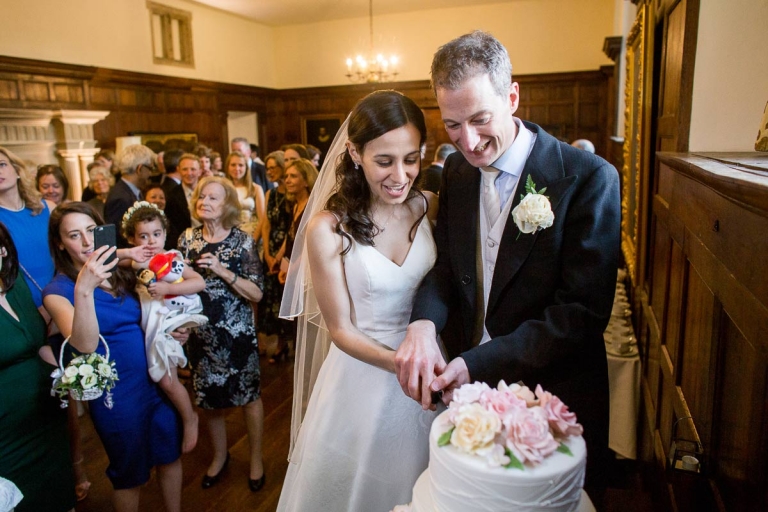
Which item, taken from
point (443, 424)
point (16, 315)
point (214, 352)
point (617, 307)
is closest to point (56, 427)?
point (16, 315)

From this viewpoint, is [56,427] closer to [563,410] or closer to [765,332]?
[563,410]

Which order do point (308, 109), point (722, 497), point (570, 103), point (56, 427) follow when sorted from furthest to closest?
1. point (308, 109)
2. point (570, 103)
3. point (56, 427)
4. point (722, 497)

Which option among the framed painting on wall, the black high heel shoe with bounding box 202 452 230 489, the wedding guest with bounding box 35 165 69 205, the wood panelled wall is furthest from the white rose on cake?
the framed painting on wall

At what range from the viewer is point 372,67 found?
1161 centimetres

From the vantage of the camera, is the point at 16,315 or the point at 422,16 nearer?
the point at 16,315

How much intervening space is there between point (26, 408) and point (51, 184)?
3.00 meters

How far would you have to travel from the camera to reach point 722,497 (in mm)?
1154

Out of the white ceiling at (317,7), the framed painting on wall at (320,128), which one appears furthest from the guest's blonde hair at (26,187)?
the framed painting on wall at (320,128)

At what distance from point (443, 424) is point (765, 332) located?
565mm

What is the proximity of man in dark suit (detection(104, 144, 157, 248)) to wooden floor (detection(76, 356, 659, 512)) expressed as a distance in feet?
5.88

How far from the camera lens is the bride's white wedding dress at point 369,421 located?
75.5 inches

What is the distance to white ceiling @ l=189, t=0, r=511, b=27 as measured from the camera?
448 inches

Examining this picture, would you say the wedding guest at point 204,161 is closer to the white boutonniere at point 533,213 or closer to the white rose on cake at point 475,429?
the white boutonniere at point 533,213

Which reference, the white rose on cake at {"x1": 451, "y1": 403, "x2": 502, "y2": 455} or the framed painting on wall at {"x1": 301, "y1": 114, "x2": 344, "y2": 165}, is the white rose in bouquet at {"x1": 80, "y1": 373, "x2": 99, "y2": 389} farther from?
the framed painting on wall at {"x1": 301, "y1": 114, "x2": 344, "y2": 165}
